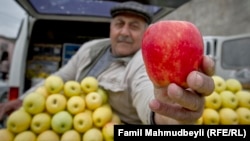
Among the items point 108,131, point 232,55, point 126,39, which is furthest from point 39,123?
point 232,55

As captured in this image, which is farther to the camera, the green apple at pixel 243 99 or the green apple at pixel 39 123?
the green apple at pixel 243 99

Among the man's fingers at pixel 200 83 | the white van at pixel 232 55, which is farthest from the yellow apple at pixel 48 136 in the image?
the white van at pixel 232 55

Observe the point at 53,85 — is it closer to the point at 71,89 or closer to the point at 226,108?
the point at 71,89

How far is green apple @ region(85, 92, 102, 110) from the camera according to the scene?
1.25 meters

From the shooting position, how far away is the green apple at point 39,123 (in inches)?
46.9

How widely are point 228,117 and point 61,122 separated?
2.61ft

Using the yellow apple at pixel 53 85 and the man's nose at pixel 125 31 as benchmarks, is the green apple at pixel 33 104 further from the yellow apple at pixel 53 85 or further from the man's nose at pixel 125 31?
the man's nose at pixel 125 31

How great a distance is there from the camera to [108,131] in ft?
3.90

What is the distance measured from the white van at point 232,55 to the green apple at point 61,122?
2764 millimetres

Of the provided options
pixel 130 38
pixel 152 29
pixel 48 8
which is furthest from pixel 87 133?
pixel 48 8

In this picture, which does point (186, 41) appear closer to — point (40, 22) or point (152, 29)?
Result: point (152, 29)

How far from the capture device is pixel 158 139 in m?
0.95

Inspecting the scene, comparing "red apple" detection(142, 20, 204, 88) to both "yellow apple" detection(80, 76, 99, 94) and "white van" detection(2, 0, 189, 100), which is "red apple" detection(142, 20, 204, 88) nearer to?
"yellow apple" detection(80, 76, 99, 94)

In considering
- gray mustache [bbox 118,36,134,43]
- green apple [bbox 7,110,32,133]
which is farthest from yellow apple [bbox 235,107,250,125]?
green apple [bbox 7,110,32,133]
